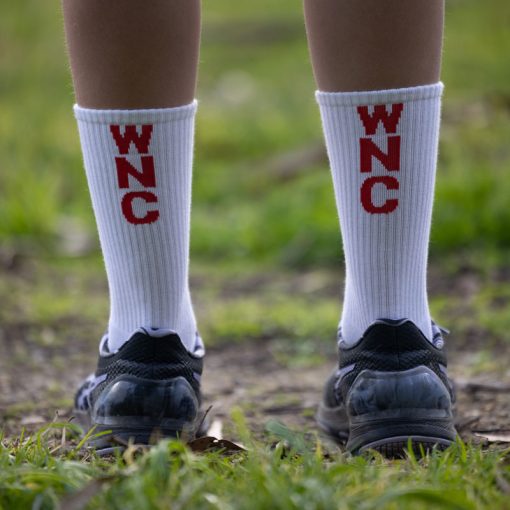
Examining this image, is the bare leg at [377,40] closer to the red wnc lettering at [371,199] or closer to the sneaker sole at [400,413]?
the red wnc lettering at [371,199]

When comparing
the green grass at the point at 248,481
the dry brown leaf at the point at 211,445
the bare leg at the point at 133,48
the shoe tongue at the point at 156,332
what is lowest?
the dry brown leaf at the point at 211,445

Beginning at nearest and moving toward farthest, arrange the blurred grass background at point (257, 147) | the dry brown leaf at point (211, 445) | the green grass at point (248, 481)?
the green grass at point (248, 481), the dry brown leaf at point (211, 445), the blurred grass background at point (257, 147)

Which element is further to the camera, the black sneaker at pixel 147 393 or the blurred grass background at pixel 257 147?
the blurred grass background at pixel 257 147

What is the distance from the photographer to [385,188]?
1551 millimetres

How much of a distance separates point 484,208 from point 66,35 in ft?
9.17

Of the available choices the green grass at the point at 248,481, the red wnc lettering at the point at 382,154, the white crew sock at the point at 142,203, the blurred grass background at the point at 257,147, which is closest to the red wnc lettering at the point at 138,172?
the white crew sock at the point at 142,203

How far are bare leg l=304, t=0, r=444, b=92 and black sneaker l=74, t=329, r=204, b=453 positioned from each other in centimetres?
54

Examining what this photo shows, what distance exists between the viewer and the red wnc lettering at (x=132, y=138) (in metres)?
1.53

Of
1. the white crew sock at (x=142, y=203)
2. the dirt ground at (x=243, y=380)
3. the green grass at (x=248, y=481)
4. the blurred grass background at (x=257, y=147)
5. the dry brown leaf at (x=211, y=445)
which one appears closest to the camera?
the green grass at (x=248, y=481)

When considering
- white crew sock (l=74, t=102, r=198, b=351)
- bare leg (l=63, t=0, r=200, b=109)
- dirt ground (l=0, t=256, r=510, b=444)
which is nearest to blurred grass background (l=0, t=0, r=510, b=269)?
dirt ground (l=0, t=256, r=510, b=444)

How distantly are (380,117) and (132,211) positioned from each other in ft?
1.47

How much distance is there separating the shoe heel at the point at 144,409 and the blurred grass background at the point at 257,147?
2.51m

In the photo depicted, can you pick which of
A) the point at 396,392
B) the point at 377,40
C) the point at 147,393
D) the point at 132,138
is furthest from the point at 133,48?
the point at 396,392

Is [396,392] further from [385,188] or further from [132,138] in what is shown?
[132,138]
